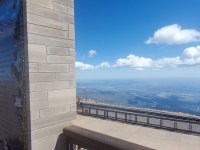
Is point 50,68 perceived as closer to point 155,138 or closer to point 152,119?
point 155,138

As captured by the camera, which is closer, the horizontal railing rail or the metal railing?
the horizontal railing rail

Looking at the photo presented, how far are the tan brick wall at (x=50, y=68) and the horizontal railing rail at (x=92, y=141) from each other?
21 centimetres

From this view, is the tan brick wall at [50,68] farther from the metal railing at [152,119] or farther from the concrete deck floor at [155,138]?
the metal railing at [152,119]

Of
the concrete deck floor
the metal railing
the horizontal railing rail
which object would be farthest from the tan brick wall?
the metal railing

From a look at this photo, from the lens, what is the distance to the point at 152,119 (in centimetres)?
845

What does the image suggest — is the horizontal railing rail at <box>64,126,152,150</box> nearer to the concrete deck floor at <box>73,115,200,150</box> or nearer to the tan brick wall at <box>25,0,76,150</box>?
the tan brick wall at <box>25,0,76,150</box>

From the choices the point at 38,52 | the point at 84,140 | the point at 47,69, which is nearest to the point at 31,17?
the point at 38,52

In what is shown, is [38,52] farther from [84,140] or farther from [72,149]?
[72,149]

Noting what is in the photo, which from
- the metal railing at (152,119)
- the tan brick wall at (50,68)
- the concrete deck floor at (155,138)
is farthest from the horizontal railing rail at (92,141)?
the metal railing at (152,119)

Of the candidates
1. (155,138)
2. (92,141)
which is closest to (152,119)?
(155,138)

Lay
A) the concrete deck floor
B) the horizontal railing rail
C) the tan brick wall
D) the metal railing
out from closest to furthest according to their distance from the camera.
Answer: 1. the horizontal railing rail
2. the tan brick wall
3. the concrete deck floor
4. the metal railing

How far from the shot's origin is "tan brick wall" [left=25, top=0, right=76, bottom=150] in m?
2.29

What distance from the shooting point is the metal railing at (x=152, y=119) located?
668 centimetres

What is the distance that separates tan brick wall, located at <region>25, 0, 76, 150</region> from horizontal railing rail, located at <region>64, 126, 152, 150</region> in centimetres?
21
